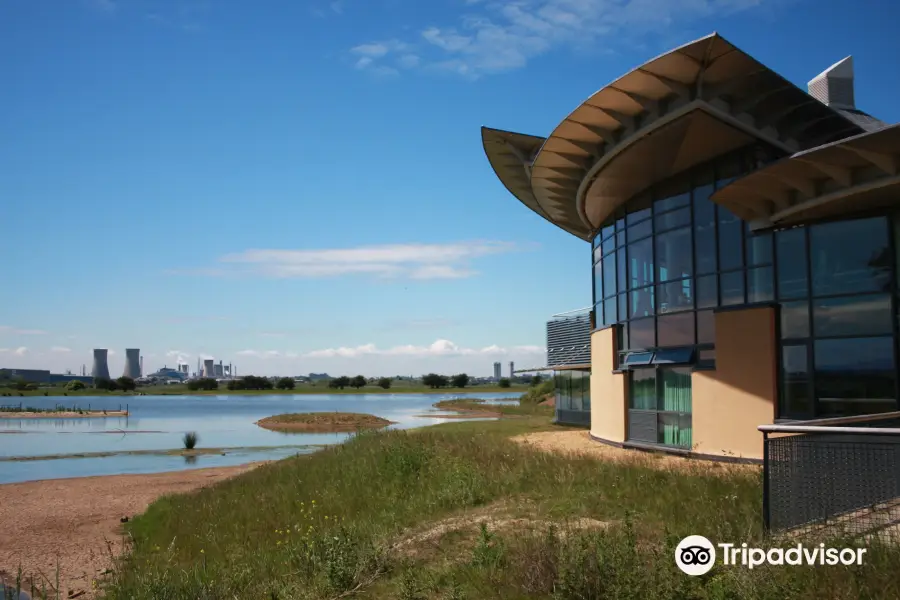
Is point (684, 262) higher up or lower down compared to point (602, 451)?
higher up

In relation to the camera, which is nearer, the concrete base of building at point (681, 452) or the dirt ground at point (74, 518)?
the dirt ground at point (74, 518)

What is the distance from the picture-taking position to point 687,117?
1583cm

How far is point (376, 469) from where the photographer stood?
18.4 m

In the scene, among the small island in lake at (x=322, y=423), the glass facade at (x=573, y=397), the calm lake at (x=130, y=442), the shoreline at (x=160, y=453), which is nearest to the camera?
the glass facade at (x=573, y=397)

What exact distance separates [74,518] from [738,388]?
1932 cm

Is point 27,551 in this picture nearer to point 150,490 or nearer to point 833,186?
point 150,490

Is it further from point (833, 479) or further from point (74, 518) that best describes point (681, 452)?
point (74, 518)

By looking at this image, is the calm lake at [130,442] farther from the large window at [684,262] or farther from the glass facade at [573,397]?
the large window at [684,262]

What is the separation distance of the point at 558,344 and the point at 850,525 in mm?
26675

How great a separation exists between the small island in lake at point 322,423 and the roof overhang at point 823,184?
44.0 m

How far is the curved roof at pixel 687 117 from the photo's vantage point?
14.9 metres

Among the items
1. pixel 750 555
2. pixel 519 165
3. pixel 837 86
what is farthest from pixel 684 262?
pixel 750 555

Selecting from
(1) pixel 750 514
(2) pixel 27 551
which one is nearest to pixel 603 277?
(1) pixel 750 514

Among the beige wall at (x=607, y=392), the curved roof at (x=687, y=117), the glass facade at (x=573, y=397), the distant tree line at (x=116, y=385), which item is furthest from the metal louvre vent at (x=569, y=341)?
the distant tree line at (x=116, y=385)
